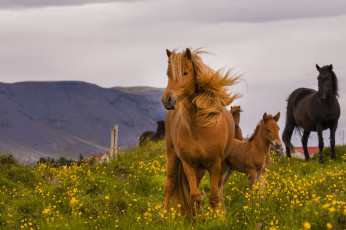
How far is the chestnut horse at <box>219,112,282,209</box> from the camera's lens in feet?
31.3

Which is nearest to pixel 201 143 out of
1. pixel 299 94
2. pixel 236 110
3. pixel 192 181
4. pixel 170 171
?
pixel 192 181

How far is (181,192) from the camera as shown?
25.0 ft

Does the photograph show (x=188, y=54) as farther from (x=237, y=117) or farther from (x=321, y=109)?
(x=321, y=109)

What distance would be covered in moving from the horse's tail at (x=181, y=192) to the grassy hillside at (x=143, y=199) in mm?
423

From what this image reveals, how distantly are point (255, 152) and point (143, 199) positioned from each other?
2.95 metres

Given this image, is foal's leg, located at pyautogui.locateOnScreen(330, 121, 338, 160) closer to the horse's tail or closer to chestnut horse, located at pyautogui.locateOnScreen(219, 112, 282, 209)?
chestnut horse, located at pyautogui.locateOnScreen(219, 112, 282, 209)

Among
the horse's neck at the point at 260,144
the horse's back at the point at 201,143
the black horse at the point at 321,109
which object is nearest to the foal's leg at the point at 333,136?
the black horse at the point at 321,109

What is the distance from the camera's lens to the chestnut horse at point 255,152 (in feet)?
31.3

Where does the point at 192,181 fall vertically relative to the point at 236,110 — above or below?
below

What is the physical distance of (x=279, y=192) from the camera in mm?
7176

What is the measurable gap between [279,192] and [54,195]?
5352 millimetres

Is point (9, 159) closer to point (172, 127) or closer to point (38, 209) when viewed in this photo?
point (38, 209)

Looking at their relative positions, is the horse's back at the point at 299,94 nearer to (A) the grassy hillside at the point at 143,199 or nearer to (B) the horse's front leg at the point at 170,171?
(A) the grassy hillside at the point at 143,199

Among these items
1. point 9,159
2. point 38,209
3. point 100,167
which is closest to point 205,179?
point 100,167
